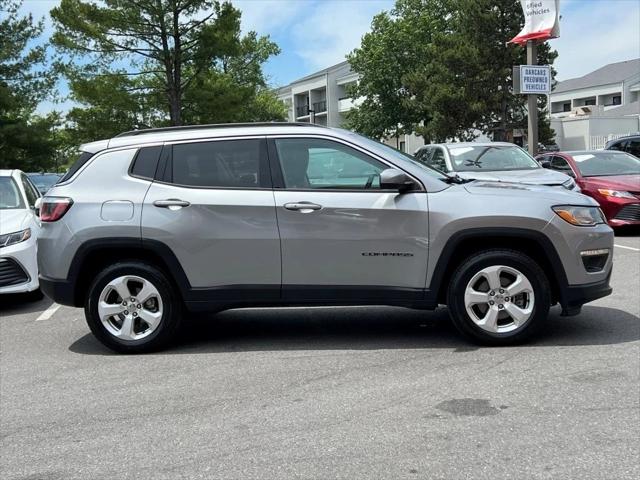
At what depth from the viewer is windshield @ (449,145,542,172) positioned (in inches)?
430

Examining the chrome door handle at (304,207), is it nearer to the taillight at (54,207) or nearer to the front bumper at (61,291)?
the taillight at (54,207)

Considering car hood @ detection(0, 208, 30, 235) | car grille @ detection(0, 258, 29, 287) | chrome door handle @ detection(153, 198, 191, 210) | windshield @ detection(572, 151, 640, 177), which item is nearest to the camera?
chrome door handle @ detection(153, 198, 191, 210)

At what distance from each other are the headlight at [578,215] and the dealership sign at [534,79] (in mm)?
11259

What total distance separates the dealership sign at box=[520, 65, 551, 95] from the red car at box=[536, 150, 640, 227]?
2.64 m

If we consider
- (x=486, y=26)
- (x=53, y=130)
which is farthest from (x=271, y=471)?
(x=486, y=26)

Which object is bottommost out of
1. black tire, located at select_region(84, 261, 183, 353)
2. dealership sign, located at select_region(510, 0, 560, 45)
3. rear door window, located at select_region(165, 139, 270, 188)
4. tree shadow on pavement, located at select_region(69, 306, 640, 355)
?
tree shadow on pavement, located at select_region(69, 306, 640, 355)

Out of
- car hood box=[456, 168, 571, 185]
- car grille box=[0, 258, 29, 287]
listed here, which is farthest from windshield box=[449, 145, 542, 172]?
car grille box=[0, 258, 29, 287]

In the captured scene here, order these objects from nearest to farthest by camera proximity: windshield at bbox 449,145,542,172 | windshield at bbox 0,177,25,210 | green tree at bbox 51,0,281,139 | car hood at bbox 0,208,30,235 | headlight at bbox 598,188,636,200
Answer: car hood at bbox 0,208,30,235
windshield at bbox 0,177,25,210
windshield at bbox 449,145,542,172
headlight at bbox 598,188,636,200
green tree at bbox 51,0,281,139

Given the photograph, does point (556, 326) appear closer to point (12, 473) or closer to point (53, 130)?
point (12, 473)

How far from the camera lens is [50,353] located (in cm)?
558

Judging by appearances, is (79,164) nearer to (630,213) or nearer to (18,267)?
(18,267)

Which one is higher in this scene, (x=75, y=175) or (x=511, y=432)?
(x=75, y=175)

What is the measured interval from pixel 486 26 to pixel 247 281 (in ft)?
113

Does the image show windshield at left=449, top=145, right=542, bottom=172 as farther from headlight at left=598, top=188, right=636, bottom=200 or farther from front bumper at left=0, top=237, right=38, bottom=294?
front bumper at left=0, top=237, right=38, bottom=294
